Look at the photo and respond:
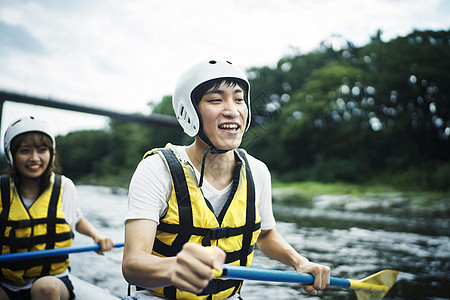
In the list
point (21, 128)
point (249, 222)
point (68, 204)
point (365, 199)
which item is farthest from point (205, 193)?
point (365, 199)

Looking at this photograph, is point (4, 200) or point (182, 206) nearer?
point (182, 206)

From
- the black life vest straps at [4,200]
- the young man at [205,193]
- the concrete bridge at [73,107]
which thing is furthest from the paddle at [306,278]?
the concrete bridge at [73,107]

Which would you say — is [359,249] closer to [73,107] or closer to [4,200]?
[4,200]

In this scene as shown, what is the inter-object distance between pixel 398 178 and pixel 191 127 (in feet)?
82.3

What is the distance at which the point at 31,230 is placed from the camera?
118 inches

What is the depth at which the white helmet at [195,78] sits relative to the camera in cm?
188

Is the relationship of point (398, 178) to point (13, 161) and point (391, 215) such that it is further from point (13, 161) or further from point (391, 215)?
point (13, 161)

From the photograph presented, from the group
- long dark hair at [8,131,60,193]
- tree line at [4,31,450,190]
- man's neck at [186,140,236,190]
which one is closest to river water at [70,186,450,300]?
long dark hair at [8,131,60,193]

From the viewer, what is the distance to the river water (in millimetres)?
5543

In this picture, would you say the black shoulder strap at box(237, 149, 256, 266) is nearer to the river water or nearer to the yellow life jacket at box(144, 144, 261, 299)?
the yellow life jacket at box(144, 144, 261, 299)

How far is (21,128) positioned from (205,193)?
1965 millimetres

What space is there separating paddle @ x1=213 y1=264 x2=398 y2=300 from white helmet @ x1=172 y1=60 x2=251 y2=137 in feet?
2.39

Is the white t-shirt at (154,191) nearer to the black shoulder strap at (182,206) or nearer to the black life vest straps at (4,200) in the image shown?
the black shoulder strap at (182,206)

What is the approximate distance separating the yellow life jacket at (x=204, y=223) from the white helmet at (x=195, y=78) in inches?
7.0
